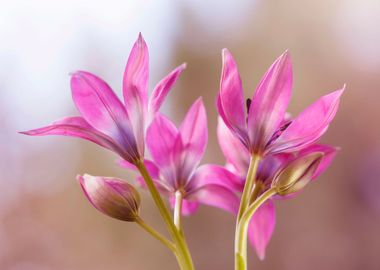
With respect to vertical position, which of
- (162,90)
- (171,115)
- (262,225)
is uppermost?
(162,90)

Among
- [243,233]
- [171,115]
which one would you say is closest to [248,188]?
[243,233]

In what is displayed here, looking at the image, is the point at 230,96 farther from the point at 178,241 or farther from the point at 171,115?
the point at 171,115

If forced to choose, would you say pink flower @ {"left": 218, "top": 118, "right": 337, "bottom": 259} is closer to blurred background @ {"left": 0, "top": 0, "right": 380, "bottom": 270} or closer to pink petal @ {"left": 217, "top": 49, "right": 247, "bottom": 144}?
pink petal @ {"left": 217, "top": 49, "right": 247, "bottom": 144}

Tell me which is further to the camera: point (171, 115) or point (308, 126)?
point (171, 115)

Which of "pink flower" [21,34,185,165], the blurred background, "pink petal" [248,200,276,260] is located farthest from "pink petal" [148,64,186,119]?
the blurred background

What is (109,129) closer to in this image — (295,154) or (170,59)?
(295,154)
